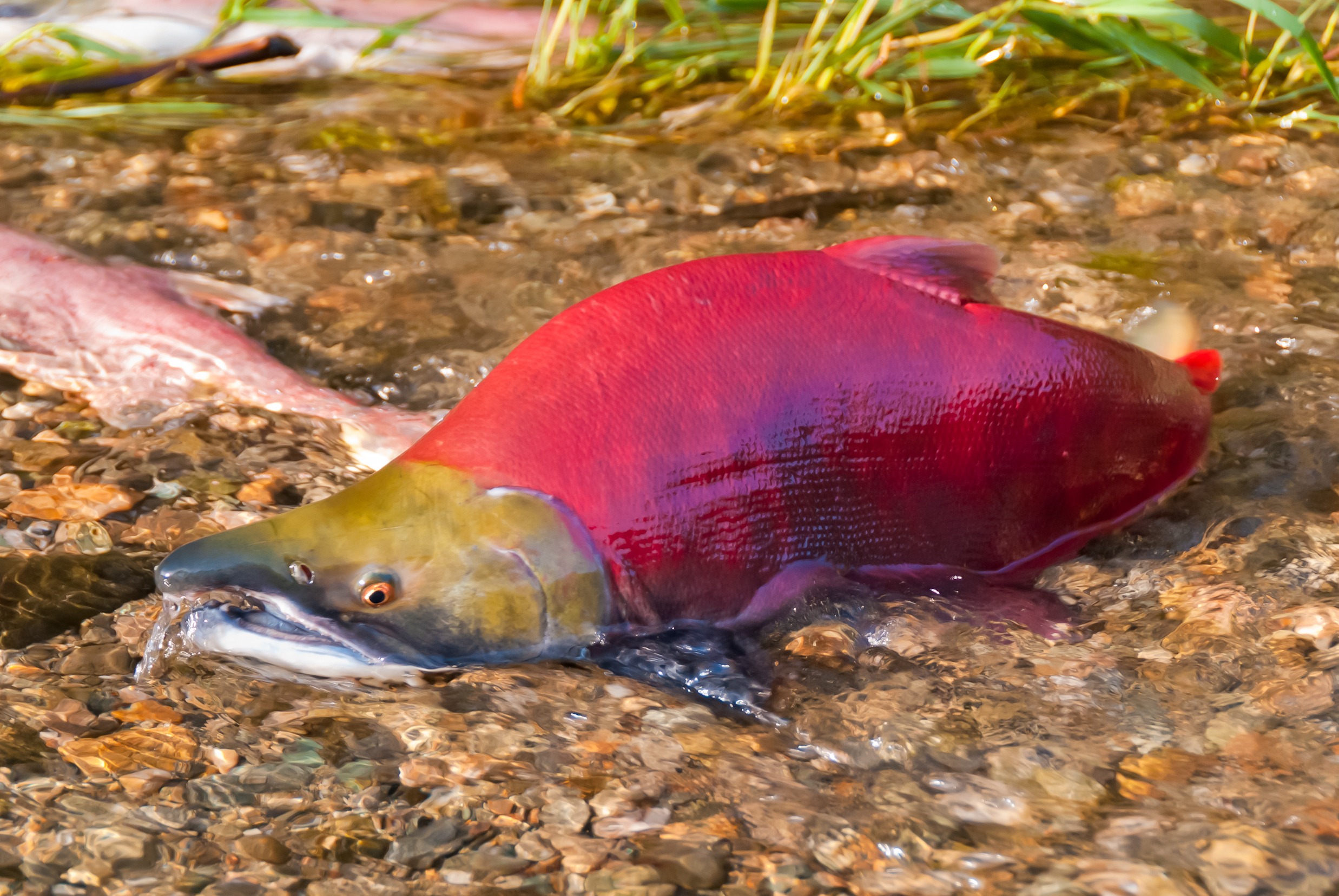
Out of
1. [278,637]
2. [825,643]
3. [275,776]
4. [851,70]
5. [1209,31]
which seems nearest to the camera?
[275,776]

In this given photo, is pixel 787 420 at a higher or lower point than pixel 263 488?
higher

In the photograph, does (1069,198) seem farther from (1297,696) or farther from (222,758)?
(222,758)

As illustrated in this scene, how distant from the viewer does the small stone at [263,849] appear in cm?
160

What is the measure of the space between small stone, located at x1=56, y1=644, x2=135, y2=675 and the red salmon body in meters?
0.61

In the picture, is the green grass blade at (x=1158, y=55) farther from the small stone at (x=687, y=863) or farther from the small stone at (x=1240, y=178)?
the small stone at (x=687, y=863)

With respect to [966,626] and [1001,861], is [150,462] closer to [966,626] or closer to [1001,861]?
[966,626]

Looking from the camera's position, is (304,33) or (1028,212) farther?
(304,33)

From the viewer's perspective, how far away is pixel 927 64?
434 cm

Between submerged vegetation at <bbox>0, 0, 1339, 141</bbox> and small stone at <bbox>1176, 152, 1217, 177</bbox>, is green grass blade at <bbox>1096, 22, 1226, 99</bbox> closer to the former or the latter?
submerged vegetation at <bbox>0, 0, 1339, 141</bbox>

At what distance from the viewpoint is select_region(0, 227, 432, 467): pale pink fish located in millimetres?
2863

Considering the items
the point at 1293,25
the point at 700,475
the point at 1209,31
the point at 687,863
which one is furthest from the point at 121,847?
the point at 1209,31

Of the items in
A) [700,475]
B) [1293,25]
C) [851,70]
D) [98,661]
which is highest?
[1293,25]

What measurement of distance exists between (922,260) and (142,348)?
207 centimetres

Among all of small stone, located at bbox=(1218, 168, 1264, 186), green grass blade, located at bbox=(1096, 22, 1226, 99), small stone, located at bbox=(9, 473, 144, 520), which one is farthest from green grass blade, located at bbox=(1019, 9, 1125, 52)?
small stone, located at bbox=(9, 473, 144, 520)
